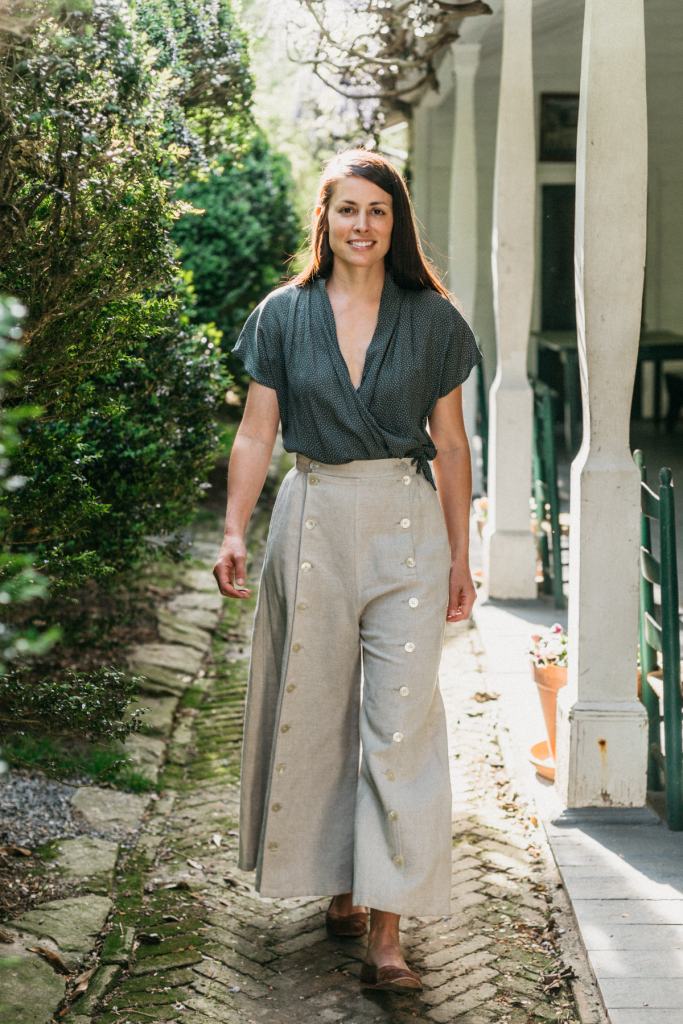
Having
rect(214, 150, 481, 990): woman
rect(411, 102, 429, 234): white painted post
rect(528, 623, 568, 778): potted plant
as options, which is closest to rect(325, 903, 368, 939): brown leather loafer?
rect(214, 150, 481, 990): woman

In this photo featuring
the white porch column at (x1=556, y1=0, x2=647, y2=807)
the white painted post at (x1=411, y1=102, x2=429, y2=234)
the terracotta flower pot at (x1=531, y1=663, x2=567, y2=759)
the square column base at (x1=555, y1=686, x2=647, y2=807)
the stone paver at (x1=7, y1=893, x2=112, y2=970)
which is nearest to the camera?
the stone paver at (x1=7, y1=893, x2=112, y2=970)

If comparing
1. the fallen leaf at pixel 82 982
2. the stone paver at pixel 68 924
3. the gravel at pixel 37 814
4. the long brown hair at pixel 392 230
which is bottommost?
the fallen leaf at pixel 82 982

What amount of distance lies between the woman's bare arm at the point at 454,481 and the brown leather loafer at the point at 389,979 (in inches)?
36.8

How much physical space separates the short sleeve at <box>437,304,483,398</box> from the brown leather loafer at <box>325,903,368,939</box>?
4.94 ft

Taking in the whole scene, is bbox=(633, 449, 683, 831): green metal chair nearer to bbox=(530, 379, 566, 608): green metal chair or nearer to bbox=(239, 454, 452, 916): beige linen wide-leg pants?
bbox=(239, 454, 452, 916): beige linen wide-leg pants

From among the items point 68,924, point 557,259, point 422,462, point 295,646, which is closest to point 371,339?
point 422,462

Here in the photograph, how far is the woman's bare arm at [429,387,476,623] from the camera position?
3.76m

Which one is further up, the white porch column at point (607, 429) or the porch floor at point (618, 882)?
the white porch column at point (607, 429)

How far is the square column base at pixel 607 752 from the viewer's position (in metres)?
4.53

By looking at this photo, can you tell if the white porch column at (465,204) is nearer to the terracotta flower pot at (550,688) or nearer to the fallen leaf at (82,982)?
the terracotta flower pot at (550,688)

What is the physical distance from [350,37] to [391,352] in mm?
5742

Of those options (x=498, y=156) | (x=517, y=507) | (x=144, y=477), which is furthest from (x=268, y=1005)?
(x=498, y=156)

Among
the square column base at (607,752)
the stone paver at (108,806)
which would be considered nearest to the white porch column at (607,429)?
the square column base at (607,752)

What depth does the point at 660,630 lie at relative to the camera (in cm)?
451
